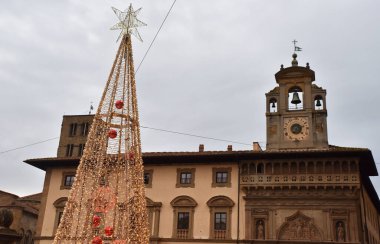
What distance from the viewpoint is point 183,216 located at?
32.6m

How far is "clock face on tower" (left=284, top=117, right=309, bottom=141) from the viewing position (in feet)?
108

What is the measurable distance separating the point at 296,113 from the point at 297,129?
120cm

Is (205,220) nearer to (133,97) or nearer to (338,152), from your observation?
(338,152)

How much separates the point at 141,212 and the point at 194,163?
17496 mm

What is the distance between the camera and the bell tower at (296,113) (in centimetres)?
3269

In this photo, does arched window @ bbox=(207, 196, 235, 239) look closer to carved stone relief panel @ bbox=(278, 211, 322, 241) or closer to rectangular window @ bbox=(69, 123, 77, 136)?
carved stone relief panel @ bbox=(278, 211, 322, 241)

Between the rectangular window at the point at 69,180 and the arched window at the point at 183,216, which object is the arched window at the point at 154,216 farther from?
the rectangular window at the point at 69,180

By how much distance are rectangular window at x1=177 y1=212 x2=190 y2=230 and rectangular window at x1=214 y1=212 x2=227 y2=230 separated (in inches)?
78.8

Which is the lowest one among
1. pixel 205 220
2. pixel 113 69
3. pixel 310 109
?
pixel 205 220

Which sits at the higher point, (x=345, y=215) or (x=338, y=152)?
(x=338, y=152)

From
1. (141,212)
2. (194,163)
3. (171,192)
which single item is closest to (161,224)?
(171,192)

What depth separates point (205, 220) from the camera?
3197 cm

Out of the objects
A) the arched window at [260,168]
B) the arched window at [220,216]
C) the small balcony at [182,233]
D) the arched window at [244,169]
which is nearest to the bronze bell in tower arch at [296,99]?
the arched window at [260,168]

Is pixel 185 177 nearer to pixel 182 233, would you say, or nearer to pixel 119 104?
pixel 182 233
